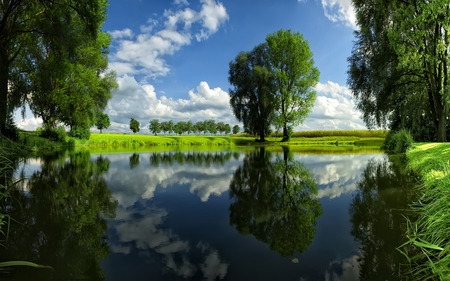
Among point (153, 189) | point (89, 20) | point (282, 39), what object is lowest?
point (153, 189)

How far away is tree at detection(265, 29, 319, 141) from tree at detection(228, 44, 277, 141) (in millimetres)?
1441

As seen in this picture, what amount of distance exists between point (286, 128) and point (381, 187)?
29776 millimetres

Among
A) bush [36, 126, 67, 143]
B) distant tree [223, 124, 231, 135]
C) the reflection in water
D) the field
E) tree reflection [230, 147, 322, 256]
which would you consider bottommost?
the reflection in water

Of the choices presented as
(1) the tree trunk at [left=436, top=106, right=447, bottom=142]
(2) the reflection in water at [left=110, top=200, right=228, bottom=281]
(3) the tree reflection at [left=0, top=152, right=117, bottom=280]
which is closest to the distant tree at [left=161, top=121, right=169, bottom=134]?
(1) the tree trunk at [left=436, top=106, right=447, bottom=142]

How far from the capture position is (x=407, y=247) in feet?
8.94

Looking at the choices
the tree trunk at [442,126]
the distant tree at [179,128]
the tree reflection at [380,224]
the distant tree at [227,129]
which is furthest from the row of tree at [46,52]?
the distant tree at [227,129]

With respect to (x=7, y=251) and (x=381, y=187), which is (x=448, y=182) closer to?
(x=381, y=187)

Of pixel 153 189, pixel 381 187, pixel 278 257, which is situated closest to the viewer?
pixel 278 257

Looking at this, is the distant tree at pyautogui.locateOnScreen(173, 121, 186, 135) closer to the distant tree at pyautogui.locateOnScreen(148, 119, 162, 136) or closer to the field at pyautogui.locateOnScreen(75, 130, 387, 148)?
the distant tree at pyautogui.locateOnScreen(148, 119, 162, 136)

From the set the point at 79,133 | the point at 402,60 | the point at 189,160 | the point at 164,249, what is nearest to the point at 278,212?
the point at 164,249

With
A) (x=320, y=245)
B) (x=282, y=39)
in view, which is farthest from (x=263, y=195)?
(x=282, y=39)

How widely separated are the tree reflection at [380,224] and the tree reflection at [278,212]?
0.62m

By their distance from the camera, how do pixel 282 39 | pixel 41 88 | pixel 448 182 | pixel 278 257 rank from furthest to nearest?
pixel 282 39, pixel 41 88, pixel 448 182, pixel 278 257

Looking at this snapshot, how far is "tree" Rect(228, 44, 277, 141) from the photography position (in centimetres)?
3269
